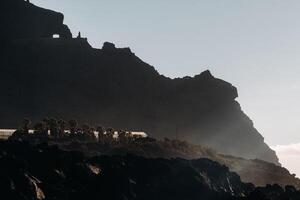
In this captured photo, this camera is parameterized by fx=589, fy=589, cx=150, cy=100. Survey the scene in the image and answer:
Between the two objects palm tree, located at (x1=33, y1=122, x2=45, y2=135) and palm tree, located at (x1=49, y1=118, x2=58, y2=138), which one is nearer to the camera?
palm tree, located at (x1=33, y1=122, x2=45, y2=135)

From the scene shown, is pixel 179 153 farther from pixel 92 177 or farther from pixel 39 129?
pixel 92 177

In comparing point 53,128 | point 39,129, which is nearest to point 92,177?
point 39,129

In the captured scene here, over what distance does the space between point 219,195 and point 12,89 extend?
147897 millimetres

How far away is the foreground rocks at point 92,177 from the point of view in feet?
143

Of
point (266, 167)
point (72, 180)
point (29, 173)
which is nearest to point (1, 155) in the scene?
point (29, 173)

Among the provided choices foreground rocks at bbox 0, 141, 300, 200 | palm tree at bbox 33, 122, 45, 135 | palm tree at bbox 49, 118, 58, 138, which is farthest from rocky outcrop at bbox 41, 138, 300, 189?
foreground rocks at bbox 0, 141, 300, 200

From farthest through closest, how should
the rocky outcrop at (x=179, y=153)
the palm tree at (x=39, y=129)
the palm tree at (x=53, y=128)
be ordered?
the palm tree at (x=53, y=128) → the palm tree at (x=39, y=129) → the rocky outcrop at (x=179, y=153)

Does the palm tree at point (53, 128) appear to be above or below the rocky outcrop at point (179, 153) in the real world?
above

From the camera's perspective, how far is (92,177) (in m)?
49.6

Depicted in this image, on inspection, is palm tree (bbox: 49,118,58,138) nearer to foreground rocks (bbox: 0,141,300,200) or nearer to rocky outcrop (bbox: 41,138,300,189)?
rocky outcrop (bbox: 41,138,300,189)

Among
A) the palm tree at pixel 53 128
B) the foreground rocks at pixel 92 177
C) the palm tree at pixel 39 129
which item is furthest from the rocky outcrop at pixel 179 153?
the foreground rocks at pixel 92 177

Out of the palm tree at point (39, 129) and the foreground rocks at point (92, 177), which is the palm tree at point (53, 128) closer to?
the palm tree at point (39, 129)

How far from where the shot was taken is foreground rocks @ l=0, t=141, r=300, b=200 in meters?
43.5

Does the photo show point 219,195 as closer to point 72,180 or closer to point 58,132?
point 72,180
